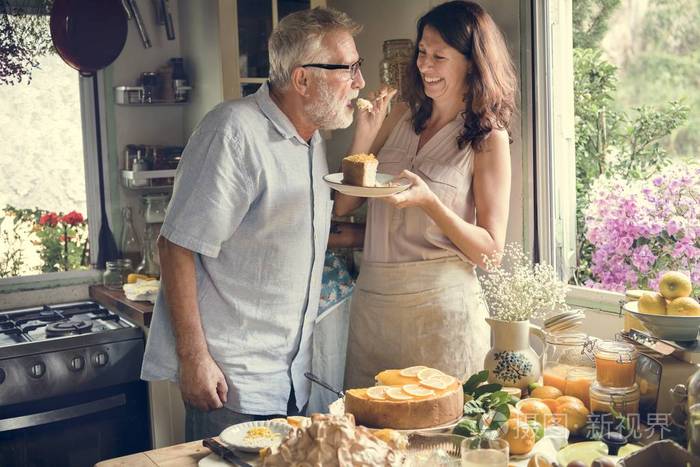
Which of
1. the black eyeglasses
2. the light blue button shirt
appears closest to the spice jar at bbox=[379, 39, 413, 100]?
the black eyeglasses

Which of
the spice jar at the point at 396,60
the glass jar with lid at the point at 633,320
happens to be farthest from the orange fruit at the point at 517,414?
the spice jar at the point at 396,60

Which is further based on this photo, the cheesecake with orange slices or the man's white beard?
the man's white beard

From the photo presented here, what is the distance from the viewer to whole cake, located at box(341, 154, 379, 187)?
6.59ft

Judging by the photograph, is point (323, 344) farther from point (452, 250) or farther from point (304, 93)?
point (304, 93)

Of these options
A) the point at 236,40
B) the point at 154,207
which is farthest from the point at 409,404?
the point at 154,207

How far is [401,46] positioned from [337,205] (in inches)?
30.5

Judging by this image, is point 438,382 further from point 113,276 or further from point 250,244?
point 113,276

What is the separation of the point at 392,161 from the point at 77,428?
1.54 metres

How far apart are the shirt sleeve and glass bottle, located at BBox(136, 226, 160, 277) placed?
1552 millimetres

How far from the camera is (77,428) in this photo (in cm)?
288

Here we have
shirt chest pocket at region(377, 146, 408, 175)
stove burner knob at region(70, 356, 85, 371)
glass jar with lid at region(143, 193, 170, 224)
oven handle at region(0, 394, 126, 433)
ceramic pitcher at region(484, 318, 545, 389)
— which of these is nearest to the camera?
ceramic pitcher at region(484, 318, 545, 389)

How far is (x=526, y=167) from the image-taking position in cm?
262

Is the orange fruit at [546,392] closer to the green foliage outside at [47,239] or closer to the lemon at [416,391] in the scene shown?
the lemon at [416,391]

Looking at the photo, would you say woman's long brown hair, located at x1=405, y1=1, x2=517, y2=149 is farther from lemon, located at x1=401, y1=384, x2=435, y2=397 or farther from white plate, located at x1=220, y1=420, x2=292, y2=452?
white plate, located at x1=220, y1=420, x2=292, y2=452
